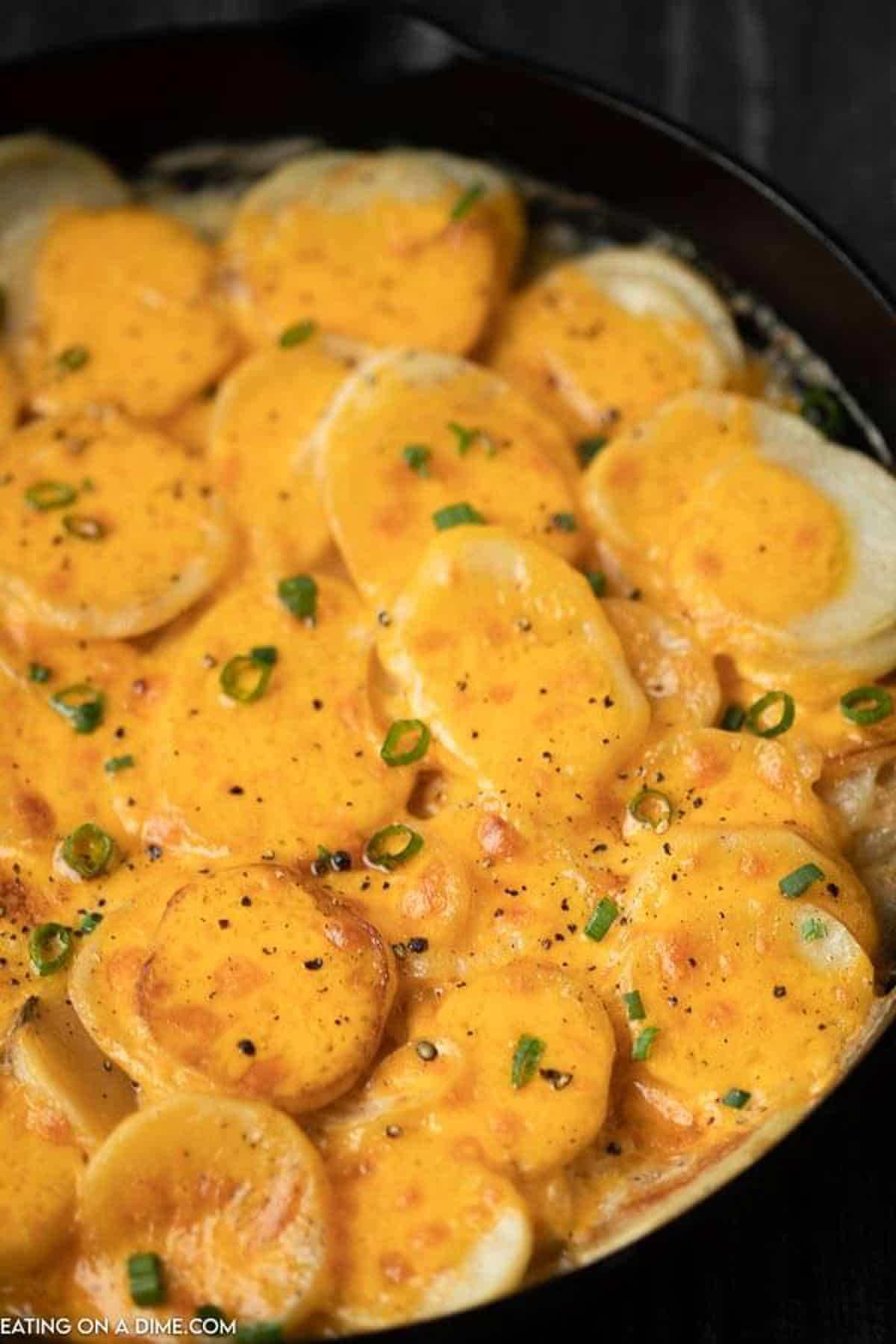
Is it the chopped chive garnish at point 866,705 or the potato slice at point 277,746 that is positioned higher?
the chopped chive garnish at point 866,705

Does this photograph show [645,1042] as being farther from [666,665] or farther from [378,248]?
[378,248]

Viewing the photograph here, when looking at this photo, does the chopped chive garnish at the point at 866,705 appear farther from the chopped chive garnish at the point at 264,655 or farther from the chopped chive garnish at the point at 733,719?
the chopped chive garnish at the point at 264,655

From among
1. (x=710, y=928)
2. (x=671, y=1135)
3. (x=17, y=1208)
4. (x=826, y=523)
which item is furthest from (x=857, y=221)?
(x=17, y=1208)

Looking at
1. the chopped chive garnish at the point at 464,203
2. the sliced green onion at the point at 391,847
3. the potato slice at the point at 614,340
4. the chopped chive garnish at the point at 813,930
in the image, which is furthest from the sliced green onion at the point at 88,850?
the chopped chive garnish at the point at 464,203

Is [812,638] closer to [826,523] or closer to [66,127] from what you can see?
[826,523]

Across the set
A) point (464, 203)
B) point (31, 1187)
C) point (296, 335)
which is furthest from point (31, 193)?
point (31, 1187)

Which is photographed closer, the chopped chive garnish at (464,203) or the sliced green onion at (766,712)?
the sliced green onion at (766,712)
